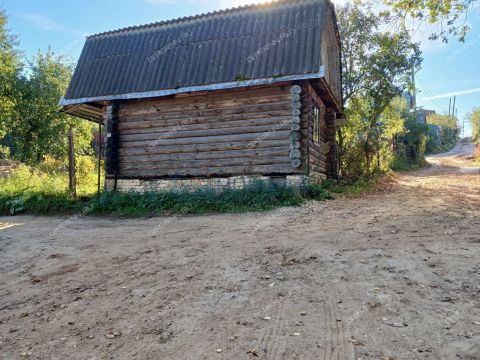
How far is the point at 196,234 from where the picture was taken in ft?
22.9

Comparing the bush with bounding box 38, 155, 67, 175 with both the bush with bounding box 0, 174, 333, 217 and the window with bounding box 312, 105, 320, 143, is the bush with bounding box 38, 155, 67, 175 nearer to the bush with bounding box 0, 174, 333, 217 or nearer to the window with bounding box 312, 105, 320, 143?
the bush with bounding box 0, 174, 333, 217

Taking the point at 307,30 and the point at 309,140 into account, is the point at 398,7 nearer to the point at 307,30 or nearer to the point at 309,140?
the point at 307,30

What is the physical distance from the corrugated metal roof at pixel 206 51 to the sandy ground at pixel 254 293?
225 inches

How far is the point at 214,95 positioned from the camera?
11.8m

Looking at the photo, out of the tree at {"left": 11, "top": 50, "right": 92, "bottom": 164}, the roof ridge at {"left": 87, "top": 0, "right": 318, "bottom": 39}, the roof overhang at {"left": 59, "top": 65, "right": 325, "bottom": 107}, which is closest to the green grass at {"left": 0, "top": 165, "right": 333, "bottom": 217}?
the roof overhang at {"left": 59, "top": 65, "right": 325, "bottom": 107}

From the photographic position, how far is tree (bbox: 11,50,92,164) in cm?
2391

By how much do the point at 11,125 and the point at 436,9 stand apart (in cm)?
2480

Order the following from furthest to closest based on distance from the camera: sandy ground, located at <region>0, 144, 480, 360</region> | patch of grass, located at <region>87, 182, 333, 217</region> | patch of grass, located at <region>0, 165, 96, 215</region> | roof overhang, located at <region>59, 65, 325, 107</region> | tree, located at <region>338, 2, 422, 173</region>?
tree, located at <region>338, 2, 422, 173</region>, patch of grass, located at <region>0, 165, 96, 215</region>, roof overhang, located at <region>59, 65, 325, 107</region>, patch of grass, located at <region>87, 182, 333, 217</region>, sandy ground, located at <region>0, 144, 480, 360</region>

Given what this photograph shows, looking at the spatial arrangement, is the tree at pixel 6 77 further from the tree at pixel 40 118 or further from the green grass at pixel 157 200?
the green grass at pixel 157 200

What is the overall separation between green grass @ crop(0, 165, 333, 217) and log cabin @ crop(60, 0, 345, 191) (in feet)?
2.43

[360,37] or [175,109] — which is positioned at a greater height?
[360,37]

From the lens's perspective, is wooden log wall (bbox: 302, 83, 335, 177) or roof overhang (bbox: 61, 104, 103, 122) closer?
wooden log wall (bbox: 302, 83, 335, 177)

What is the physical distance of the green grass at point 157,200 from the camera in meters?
9.94

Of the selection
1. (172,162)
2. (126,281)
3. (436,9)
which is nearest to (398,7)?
(436,9)
